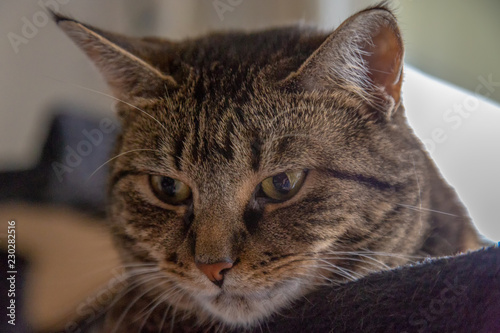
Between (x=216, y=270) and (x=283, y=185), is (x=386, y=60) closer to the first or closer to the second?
(x=283, y=185)

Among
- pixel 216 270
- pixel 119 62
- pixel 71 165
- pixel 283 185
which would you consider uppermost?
pixel 119 62

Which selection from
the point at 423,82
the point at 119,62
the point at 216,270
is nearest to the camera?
the point at 216,270

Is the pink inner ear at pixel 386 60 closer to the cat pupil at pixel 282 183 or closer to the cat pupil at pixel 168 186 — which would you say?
the cat pupil at pixel 282 183

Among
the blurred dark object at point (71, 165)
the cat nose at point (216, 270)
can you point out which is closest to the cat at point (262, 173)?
the cat nose at point (216, 270)

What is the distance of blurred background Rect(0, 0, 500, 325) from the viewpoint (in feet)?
3.96

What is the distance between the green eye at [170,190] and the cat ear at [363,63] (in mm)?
317

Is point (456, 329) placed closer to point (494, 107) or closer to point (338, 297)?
point (338, 297)

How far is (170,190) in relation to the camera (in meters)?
0.96

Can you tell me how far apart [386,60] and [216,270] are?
0.55 m

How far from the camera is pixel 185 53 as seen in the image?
42.9 inches

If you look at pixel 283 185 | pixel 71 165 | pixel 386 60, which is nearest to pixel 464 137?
pixel 386 60

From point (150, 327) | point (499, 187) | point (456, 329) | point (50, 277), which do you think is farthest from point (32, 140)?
point (499, 187)

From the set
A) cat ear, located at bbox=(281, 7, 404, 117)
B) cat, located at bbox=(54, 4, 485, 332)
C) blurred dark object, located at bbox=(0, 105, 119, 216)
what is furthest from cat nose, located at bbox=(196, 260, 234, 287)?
blurred dark object, located at bbox=(0, 105, 119, 216)

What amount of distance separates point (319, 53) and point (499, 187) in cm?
73
